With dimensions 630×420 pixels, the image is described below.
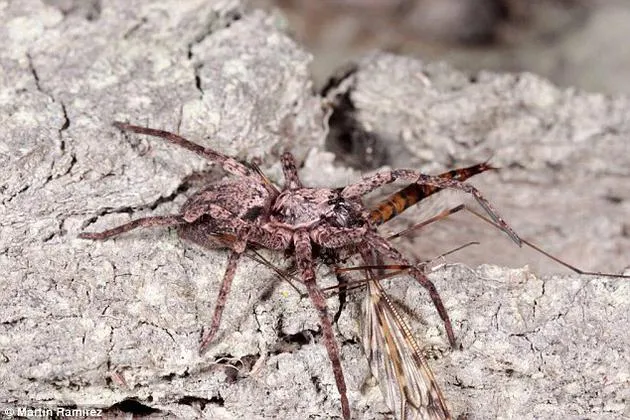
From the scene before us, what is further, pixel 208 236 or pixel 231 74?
pixel 231 74

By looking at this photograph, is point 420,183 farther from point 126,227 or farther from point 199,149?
point 126,227

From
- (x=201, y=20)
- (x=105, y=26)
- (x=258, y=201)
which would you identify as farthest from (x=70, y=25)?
(x=258, y=201)

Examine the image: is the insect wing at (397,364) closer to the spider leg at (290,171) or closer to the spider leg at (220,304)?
the spider leg at (220,304)

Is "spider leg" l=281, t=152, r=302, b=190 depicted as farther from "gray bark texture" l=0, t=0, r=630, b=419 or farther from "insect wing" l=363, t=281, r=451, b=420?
"insect wing" l=363, t=281, r=451, b=420

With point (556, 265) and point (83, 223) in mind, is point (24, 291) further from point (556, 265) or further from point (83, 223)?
point (556, 265)

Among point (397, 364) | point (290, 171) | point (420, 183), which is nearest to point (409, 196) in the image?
point (420, 183)

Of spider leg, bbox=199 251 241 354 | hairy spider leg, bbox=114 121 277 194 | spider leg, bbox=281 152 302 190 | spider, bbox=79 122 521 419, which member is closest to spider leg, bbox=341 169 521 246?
spider, bbox=79 122 521 419

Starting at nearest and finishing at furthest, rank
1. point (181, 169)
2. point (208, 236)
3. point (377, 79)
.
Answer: point (208, 236)
point (181, 169)
point (377, 79)
